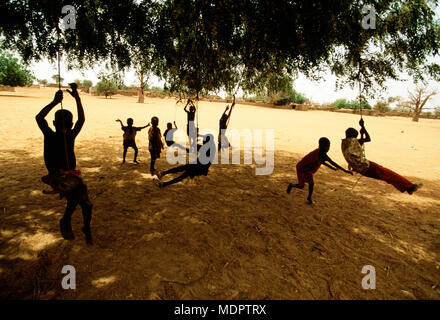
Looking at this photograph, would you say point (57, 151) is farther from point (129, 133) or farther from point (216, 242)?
point (129, 133)

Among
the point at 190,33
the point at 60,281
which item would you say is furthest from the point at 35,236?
the point at 190,33

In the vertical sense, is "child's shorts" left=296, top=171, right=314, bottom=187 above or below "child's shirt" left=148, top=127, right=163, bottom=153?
below

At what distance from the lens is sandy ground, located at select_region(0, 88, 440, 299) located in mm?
3223

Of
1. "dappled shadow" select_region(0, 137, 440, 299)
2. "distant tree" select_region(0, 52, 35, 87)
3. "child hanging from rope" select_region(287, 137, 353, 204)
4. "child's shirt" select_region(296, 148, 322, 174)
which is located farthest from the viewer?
"distant tree" select_region(0, 52, 35, 87)

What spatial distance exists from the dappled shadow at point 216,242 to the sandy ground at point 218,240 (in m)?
0.02

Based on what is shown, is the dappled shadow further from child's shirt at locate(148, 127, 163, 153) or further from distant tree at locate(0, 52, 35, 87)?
distant tree at locate(0, 52, 35, 87)

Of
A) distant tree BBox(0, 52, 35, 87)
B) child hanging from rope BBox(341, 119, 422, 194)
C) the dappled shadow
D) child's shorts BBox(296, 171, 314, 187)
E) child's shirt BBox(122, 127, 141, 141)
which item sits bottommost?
the dappled shadow

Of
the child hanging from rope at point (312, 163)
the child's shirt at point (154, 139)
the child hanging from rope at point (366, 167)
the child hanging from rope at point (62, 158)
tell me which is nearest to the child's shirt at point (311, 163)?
the child hanging from rope at point (312, 163)

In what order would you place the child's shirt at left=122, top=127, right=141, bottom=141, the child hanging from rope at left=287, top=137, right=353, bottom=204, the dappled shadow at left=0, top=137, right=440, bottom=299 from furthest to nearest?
1. the child's shirt at left=122, top=127, right=141, bottom=141
2. the child hanging from rope at left=287, top=137, right=353, bottom=204
3. the dappled shadow at left=0, top=137, right=440, bottom=299

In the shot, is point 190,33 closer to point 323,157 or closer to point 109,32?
point 109,32

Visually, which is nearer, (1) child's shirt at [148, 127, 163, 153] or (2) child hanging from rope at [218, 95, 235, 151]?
(1) child's shirt at [148, 127, 163, 153]

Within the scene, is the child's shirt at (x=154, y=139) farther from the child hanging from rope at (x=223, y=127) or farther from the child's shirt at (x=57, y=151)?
the child's shirt at (x=57, y=151)

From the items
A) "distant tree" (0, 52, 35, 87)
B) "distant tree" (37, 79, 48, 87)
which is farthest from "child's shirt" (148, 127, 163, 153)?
"distant tree" (37, 79, 48, 87)

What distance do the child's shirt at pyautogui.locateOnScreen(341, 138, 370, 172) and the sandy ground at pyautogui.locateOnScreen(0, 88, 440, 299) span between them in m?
1.28
